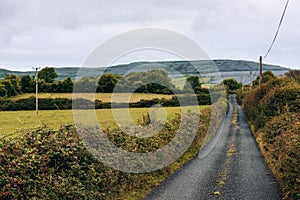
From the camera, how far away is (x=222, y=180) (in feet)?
44.8

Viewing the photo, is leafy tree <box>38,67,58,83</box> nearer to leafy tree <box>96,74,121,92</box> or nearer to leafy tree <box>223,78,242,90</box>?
leafy tree <box>96,74,121,92</box>

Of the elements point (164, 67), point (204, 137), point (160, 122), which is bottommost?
point (204, 137)

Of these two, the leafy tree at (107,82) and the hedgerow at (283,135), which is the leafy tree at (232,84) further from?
the hedgerow at (283,135)

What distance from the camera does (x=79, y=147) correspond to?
9961mm

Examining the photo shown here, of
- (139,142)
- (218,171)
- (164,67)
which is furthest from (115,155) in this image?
(164,67)

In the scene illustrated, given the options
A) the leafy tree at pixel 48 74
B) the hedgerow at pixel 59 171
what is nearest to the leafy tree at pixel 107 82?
the leafy tree at pixel 48 74

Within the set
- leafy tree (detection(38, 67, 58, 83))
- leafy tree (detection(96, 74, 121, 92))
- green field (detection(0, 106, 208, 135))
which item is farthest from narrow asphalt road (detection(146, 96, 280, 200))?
leafy tree (detection(38, 67, 58, 83))

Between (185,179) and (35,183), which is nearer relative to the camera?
(35,183)

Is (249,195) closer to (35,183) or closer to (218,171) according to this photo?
(218,171)

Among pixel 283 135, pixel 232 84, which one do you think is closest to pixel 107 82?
pixel 283 135

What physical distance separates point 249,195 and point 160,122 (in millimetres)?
6703

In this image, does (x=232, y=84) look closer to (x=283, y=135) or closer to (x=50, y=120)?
(x=50, y=120)

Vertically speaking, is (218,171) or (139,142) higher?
(139,142)

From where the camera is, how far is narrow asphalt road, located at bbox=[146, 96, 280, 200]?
11.6 m
